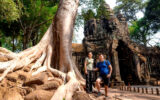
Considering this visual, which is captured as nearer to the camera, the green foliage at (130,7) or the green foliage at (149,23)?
the green foliage at (149,23)

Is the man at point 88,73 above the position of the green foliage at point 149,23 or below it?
below

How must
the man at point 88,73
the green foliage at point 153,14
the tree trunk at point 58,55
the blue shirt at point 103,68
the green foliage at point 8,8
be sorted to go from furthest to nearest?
the green foliage at point 153,14, the green foliage at point 8,8, the man at point 88,73, the blue shirt at point 103,68, the tree trunk at point 58,55

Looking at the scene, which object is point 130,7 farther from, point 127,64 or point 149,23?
point 127,64

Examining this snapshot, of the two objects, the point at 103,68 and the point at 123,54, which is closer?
the point at 103,68

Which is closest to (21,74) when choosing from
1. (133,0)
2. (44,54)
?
(44,54)

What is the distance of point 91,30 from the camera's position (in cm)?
1551

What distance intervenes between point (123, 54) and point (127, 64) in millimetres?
951

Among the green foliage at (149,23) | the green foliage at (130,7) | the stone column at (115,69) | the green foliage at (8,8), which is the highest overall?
the green foliage at (130,7)

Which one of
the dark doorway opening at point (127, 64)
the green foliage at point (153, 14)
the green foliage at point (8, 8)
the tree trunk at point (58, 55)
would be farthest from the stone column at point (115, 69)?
the green foliage at point (153, 14)

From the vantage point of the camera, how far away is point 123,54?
1237cm

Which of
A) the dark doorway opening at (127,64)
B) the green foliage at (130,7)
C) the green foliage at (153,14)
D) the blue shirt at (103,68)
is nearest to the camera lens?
the blue shirt at (103,68)

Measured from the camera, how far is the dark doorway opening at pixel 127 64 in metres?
11.5

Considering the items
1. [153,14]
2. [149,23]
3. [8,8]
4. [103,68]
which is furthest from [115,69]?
[149,23]

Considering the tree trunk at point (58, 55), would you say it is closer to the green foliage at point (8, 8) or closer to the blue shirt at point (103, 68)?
the blue shirt at point (103, 68)
